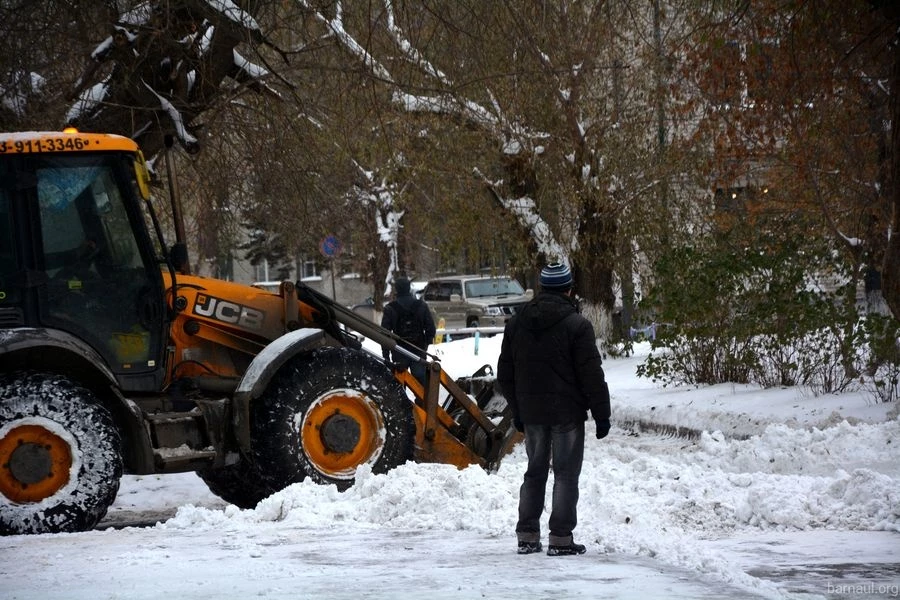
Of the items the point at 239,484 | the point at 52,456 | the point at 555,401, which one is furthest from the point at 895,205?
the point at 52,456

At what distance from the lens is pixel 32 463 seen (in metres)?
8.41

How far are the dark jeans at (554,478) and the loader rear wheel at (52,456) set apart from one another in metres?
2.82

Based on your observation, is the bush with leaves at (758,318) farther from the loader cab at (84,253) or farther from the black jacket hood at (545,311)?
the loader cab at (84,253)

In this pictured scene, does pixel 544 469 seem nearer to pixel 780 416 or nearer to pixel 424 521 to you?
pixel 424 521

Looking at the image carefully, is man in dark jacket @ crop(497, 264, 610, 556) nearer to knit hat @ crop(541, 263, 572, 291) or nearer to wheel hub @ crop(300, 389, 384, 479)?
knit hat @ crop(541, 263, 572, 291)

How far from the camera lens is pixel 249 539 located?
25.7 feet

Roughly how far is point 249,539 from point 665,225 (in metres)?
16.7

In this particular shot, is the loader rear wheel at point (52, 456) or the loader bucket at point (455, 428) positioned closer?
the loader rear wheel at point (52, 456)

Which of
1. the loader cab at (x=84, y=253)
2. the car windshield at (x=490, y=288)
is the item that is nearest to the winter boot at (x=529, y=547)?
the loader cab at (x=84, y=253)

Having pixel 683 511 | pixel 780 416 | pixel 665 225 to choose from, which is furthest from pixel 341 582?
pixel 665 225

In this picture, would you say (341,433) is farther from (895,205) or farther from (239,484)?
(895,205)

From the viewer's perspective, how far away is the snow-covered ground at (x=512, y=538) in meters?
6.29

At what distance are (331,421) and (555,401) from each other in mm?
2862

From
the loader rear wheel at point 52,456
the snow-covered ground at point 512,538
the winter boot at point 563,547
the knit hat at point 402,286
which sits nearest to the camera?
the snow-covered ground at point 512,538
